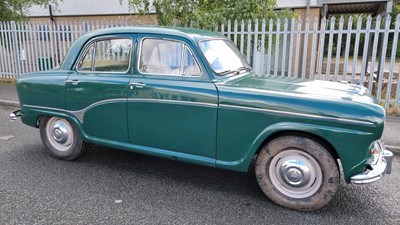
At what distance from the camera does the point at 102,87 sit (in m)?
3.86

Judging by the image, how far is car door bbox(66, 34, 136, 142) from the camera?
380 centimetres

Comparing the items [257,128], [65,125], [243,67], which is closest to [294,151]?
[257,128]

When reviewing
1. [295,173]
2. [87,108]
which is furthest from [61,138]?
[295,173]

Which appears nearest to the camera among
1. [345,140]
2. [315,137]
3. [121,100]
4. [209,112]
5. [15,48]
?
[345,140]

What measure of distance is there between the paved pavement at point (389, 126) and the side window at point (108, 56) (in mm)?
4073

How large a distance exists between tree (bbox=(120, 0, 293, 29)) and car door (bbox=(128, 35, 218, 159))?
12.4ft

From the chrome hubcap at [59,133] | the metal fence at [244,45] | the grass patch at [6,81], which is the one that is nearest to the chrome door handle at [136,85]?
the chrome hubcap at [59,133]

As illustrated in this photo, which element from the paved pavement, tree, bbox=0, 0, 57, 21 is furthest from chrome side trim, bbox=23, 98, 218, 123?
tree, bbox=0, 0, 57, 21

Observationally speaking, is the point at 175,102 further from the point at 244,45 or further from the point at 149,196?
the point at 244,45

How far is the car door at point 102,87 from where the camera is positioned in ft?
12.5

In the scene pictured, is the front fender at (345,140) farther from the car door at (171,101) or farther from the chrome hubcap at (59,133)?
the chrome hubcap at (59,133)

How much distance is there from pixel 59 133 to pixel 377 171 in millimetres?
3853

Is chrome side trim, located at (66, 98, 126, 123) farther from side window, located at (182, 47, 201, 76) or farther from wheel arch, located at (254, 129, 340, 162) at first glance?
wheel arch, located at (254, 129, 340, 162)

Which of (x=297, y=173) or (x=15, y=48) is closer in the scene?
(x=297, y=173)
